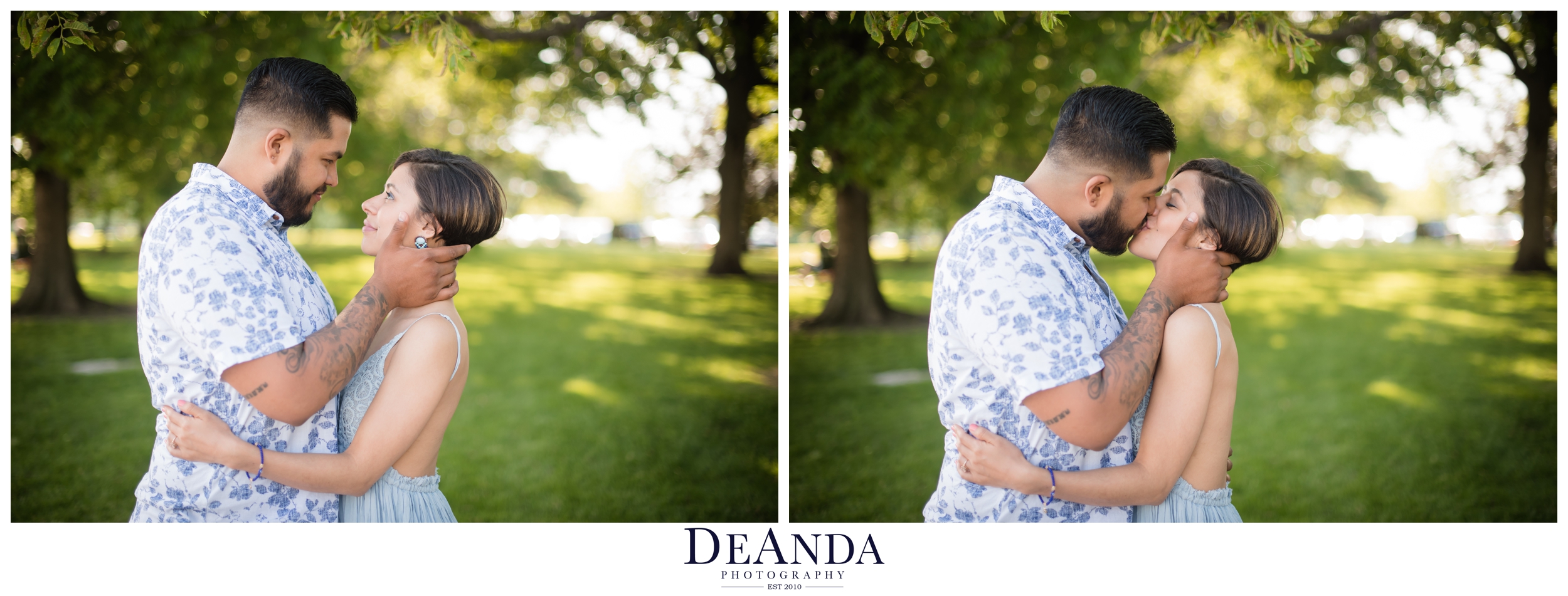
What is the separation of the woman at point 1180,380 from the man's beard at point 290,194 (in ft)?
4.95

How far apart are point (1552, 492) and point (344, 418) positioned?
6.05 m

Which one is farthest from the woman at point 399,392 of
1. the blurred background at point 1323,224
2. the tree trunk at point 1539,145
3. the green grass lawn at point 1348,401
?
the tree trunk at point 1539,145

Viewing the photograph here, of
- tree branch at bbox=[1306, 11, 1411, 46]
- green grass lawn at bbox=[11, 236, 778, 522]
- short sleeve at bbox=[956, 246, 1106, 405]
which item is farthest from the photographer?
green grass lawn at bbox=[11, 236, 778, 522]

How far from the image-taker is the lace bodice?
1.92 metres

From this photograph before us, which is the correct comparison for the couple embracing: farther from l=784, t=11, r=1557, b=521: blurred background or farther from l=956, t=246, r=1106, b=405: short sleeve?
l=784, t=11, r=1557, b=521: blurred background

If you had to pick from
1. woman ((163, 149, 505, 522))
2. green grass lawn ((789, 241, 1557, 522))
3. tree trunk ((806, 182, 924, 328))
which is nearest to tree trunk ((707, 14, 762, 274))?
green grass lawn ((789, 241, 1557, 522))

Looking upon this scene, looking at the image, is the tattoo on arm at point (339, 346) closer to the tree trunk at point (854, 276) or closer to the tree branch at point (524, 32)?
the tree branch at point (524, 32)

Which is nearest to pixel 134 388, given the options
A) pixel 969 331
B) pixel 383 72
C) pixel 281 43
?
pixel 281 43

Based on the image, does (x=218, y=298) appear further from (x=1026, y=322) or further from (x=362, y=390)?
(x=1026, y=322)

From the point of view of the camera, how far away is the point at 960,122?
5.56 meters

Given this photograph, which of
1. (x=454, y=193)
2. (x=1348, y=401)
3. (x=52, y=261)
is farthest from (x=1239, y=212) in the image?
(x=52, y=261)

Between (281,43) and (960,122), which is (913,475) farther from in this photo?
(281,43)
